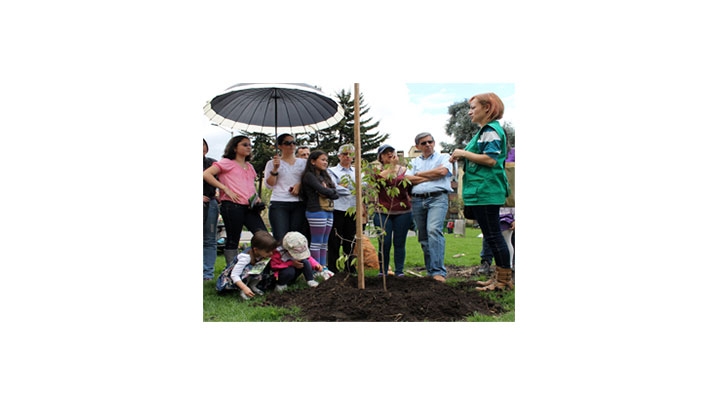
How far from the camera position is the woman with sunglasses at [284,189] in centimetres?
476

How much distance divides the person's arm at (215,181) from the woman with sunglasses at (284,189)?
0.39m

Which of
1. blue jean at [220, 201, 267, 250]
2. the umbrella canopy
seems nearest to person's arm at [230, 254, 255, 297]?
blue jean at [220, 201, 267, 250]

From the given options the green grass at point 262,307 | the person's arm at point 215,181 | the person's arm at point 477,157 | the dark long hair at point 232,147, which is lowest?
the green grass at point 262,307

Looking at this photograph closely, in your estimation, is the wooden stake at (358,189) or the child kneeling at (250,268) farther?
the child kneeling at (250,268)

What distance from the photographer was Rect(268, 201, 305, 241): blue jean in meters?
4.74

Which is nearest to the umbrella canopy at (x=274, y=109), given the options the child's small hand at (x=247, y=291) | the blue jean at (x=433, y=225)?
the blue jean at (x=433, y=225)

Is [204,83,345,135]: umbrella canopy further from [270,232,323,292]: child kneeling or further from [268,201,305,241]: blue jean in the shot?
[270,232,323,292]: child kneeling

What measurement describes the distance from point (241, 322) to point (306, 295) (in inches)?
25.9

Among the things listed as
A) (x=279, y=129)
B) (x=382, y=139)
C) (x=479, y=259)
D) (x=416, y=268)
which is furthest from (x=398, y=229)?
(x=279, y=129)

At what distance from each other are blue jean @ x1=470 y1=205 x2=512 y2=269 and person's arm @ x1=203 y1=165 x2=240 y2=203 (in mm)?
2527

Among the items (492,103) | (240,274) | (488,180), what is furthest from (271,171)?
(492,103)

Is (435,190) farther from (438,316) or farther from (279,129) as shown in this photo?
(279,129)

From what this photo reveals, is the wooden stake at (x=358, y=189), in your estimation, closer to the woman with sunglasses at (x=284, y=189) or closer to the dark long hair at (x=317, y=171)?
the dark long hair at (x=317, y=171)

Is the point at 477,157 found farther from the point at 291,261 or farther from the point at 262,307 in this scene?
the point at 262,307
